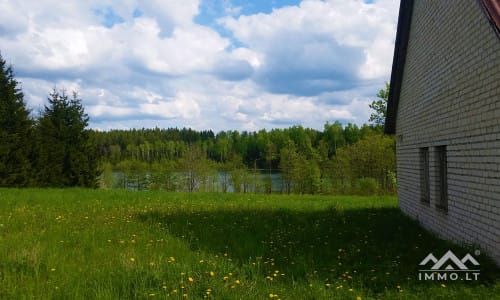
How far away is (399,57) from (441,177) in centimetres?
Result: 480

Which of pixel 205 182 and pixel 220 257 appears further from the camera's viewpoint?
pixel 205 182

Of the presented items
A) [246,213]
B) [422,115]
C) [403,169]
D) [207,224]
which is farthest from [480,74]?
[246,213]

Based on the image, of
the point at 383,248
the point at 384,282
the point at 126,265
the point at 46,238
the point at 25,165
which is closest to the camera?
the point at 384,282

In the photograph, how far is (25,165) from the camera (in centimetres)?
2422

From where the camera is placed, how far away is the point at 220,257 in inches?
265

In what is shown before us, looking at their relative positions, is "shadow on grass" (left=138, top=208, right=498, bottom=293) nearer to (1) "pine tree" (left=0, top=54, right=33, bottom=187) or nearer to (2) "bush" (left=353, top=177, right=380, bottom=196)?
(1) "pine tree" (left=0, top=54, right=33, bottom=187)

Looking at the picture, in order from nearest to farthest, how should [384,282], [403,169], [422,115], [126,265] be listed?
[384,282] < [126,265] < [422,115] < [403,169]

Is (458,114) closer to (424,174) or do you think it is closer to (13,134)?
(424,174)

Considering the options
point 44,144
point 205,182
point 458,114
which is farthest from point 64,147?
point 458,114

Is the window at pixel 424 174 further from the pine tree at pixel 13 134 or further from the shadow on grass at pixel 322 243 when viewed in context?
the pine tree at pixel 13 134

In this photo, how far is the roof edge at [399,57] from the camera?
1136 cm

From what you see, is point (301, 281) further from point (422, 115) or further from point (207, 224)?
point (422, 115)

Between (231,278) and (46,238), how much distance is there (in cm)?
485

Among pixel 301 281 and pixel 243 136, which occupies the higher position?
pixel 243 136
